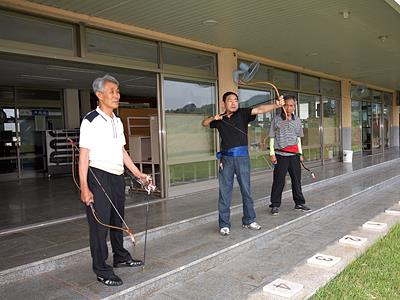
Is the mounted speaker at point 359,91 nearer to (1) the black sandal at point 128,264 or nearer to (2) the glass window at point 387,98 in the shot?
(2) the glass window at point 387,98

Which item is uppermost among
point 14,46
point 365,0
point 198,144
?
point 365,0

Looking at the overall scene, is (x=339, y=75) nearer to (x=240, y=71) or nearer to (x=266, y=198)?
(x=240, y=71)

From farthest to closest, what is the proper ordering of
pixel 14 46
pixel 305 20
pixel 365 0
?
pixel 305 20
pixel 365 0
pixel 14 46

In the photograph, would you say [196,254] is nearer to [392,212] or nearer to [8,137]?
[392,212]

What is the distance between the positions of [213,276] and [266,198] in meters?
2.69

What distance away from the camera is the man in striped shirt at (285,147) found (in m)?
4.78

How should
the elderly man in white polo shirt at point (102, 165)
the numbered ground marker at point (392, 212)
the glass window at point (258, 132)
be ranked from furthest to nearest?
the glass window at point (258, 132) < the numbered ground marker at point (392, 212) < the elderly man in white polo shirt at point (102, 165)

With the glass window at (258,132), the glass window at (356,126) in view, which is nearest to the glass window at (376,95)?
the glass window at (356,126)

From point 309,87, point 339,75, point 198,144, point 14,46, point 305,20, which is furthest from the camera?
point 339,75

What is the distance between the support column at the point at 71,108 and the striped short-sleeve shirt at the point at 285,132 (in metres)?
7.62

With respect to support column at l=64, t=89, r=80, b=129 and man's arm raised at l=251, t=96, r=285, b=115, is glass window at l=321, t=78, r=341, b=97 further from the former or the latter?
man's arm raised at l=251, t=96, r=285, b=115

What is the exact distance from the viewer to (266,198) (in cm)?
574

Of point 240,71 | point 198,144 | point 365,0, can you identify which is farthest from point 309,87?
point 365,0

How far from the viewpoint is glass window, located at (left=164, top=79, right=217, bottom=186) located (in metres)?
6.09
